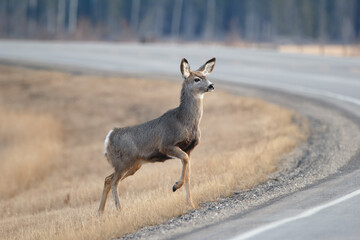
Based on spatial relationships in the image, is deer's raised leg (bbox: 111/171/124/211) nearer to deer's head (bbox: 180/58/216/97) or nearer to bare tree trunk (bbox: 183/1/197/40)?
deer's head (bbox: 180/58/216/97)

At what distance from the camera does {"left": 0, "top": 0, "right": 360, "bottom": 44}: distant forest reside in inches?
2931

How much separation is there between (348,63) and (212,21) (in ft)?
186

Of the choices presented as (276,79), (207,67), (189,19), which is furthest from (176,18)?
(207,67)

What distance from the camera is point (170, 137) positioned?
927cm

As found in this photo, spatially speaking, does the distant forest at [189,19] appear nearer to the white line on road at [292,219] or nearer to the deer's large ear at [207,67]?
the deer's large ear at [207,67]

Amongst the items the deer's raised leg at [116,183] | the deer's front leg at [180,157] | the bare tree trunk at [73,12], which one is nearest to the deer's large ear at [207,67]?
the deer's front leg at [180,157]

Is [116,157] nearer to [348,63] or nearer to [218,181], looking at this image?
[218,181]

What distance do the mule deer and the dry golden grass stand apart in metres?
0.61

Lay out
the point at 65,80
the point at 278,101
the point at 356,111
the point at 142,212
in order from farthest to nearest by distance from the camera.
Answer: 1. the point at 65,80
2. the point at 278,101
3. the point at 356,111
4. the point at 142,212

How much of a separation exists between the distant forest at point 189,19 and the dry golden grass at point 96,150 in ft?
128

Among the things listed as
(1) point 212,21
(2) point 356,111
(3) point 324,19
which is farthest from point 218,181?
(1) point 212,21

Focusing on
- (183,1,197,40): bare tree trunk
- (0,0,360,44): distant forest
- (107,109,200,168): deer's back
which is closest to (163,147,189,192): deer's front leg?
(107,109,200,168): deer's back

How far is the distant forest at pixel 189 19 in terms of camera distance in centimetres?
7444

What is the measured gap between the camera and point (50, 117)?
84.6ft
